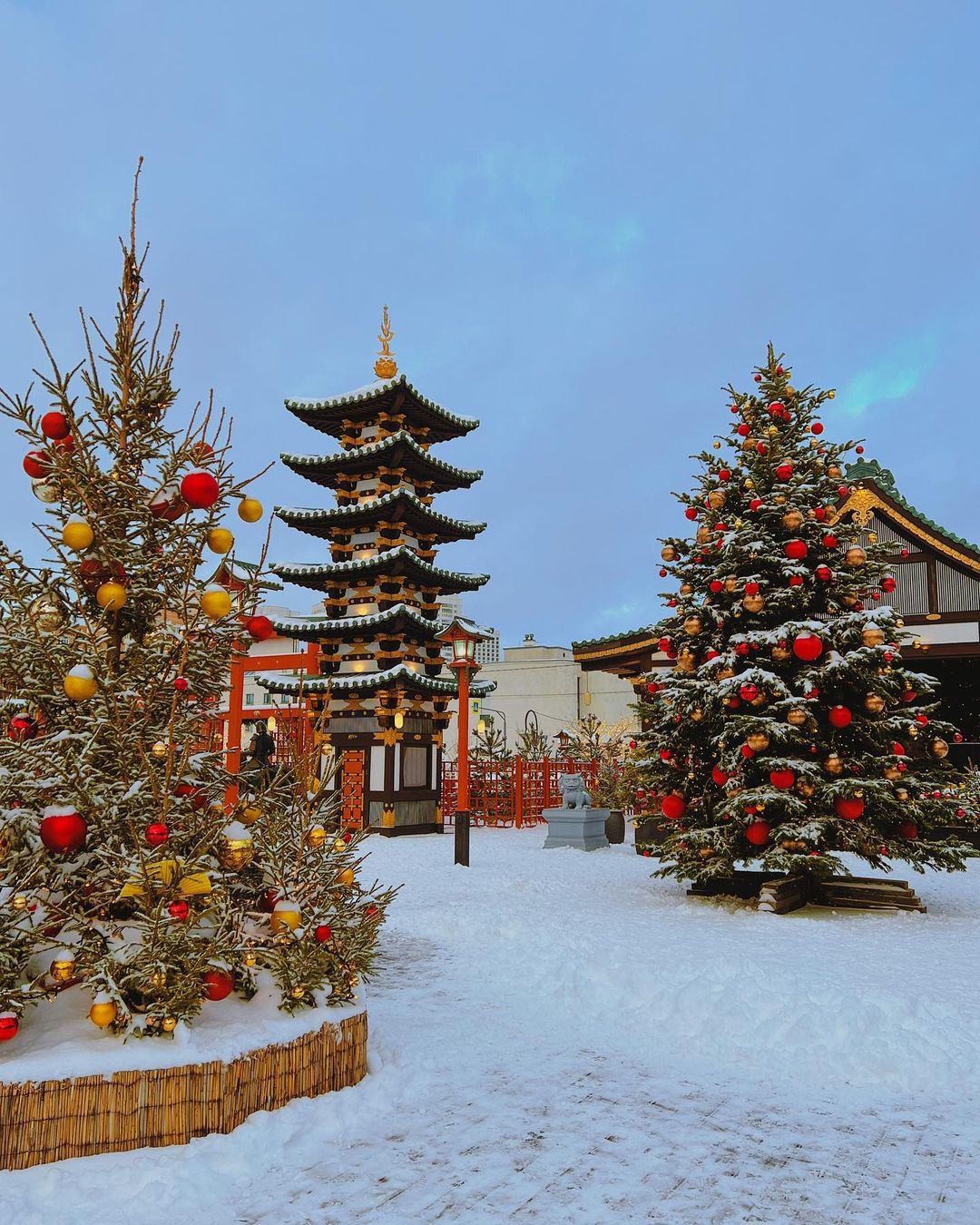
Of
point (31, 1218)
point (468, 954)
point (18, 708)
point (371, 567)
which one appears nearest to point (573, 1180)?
point (31, 1218)

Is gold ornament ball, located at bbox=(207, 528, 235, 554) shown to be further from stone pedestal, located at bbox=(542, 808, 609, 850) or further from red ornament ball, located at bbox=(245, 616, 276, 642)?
stone pedestal, located at bbox=(542, 808, 609, 850)

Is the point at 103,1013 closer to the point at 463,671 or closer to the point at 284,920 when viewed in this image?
the point at 284,920

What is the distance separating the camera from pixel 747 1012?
18.5 feet

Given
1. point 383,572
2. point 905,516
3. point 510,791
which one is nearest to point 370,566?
point 383,572

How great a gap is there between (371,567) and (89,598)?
17.0m

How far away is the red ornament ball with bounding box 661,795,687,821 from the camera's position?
32.9 ft

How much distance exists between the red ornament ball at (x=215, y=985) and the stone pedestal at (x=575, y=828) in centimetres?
1271

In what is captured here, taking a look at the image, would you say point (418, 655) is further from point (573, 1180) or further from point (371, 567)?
point (573, 1180)

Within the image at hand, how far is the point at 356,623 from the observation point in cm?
2128

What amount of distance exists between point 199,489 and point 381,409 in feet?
61.6

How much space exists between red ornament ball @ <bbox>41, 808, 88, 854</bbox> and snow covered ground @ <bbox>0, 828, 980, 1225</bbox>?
1.27 meters

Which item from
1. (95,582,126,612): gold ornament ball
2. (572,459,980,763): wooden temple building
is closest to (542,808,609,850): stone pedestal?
(572,459,980,763): wooden temple building

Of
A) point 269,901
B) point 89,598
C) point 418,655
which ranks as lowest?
point 269,901

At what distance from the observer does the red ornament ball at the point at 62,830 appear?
3.92 metres
